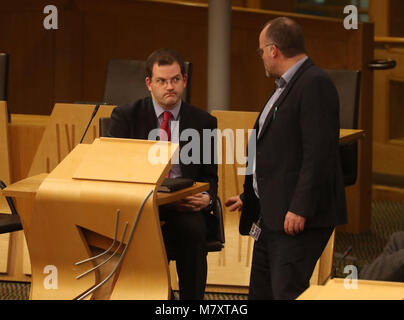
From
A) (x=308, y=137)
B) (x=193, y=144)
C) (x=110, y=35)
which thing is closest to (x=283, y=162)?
(x=308, y=137)

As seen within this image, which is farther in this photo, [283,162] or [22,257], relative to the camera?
[22,257]

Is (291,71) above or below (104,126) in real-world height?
above

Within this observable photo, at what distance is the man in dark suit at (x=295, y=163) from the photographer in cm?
257

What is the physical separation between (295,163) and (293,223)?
20 centimetres

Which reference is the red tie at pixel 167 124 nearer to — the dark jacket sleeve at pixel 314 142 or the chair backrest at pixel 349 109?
the dark jacket sleeve at pixel 314 142

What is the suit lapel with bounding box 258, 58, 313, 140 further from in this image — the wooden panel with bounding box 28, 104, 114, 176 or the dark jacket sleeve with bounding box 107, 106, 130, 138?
the wooden panel with bounding box 28, 104, 114, 176

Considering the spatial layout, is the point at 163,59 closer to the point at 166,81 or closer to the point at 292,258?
the point at 166,81

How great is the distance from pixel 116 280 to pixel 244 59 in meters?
3.53

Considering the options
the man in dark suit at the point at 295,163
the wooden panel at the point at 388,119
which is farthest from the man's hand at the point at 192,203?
the wooden panel at the point at 388,119

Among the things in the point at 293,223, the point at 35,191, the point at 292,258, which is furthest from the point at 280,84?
the point at 35,191

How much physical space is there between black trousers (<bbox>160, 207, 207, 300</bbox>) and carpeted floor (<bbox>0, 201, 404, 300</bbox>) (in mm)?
949

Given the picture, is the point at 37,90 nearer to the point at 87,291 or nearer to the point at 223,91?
the point at 223,91

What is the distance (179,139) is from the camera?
10.6 ft

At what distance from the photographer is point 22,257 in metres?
4.22
